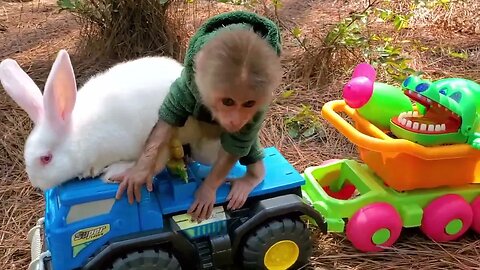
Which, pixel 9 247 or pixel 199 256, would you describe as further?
pixel 9 247

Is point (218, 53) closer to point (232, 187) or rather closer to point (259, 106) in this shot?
point (259, 106)

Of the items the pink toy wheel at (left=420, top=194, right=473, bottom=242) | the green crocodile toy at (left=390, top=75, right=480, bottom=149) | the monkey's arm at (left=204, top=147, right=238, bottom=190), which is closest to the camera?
the monkey's arm at (left=204, top=147, right=238, bottom=190)

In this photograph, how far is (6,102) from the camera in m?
2.67

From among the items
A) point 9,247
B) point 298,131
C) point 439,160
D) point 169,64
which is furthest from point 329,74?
point 9,247

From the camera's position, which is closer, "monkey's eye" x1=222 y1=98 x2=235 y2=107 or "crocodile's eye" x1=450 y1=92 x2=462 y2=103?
"monkey's eye" x1=222 y1=98 x2=235 y2=107

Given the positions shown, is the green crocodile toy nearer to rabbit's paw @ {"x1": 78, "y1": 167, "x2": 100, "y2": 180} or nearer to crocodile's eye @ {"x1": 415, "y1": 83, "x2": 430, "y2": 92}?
crocodile's eye @ {"x1": 415, "y1": 83, "x2": 430, "y2": 92}

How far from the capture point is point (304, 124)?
261cm

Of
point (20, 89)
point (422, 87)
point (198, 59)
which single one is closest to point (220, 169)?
point (198, 59)

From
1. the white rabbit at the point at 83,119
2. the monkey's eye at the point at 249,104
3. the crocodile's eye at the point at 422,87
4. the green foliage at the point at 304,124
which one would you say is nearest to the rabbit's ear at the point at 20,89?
the white rabbit at the point at 83,119

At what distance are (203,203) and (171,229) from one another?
111 millimetres

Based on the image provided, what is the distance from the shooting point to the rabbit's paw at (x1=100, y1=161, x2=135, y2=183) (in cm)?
155

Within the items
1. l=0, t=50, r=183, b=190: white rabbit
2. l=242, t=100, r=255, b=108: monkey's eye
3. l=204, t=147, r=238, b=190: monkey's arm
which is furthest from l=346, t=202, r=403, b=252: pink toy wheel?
l=0, t=50, r=183, b=190: white rabbit

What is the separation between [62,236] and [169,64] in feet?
1.98

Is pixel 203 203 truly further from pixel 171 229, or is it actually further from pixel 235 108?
pixel 235 108
